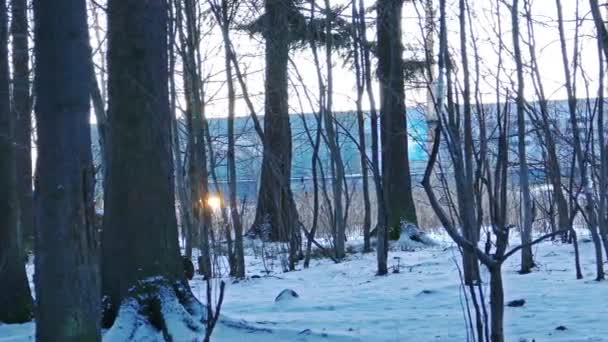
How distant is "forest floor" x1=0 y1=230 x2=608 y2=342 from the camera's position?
5.29 meters

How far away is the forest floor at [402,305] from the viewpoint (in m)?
5.29

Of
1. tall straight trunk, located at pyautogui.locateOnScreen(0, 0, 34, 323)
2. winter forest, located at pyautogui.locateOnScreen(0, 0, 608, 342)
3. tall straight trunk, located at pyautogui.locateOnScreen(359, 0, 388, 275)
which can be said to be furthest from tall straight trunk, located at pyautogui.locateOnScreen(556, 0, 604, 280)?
tall straight trunk, located at pyautogui.locateOnScreen(0, 0, 34, 323)

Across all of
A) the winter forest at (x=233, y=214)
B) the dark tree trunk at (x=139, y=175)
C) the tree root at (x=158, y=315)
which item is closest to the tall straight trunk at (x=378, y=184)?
the winter forest at (x=233, y=214)

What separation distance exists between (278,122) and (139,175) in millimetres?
9680

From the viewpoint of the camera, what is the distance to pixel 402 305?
22.0ft

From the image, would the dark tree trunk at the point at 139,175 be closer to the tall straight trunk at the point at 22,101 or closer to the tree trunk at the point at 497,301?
the tall straight trunk at the point at 22,101

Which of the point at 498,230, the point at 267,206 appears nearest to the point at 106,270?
the point at 498,230

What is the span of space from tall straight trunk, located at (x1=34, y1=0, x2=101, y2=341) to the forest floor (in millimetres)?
1741

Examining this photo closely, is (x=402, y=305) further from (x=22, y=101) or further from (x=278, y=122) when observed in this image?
(x=278, y=122)

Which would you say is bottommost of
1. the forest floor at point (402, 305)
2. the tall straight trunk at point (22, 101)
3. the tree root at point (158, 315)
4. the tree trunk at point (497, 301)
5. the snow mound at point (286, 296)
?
the forest floor at point (402, 305)

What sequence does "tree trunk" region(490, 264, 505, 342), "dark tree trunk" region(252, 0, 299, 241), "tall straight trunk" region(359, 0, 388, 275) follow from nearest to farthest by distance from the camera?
"tree trunk" region(490, 264, 505, 342) → "tall straight trunk" region(359, 0, 388, 275) → "dark tree trunk" region(252, 0, 299, 241)

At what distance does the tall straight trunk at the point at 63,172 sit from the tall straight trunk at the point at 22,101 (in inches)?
128

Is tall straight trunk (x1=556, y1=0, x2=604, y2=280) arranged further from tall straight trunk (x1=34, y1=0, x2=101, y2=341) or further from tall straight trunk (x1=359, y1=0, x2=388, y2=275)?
tall straight trunk (x1=34, y1=0, x2=101, y2=341)

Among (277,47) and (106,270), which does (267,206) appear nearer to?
(277,47)
